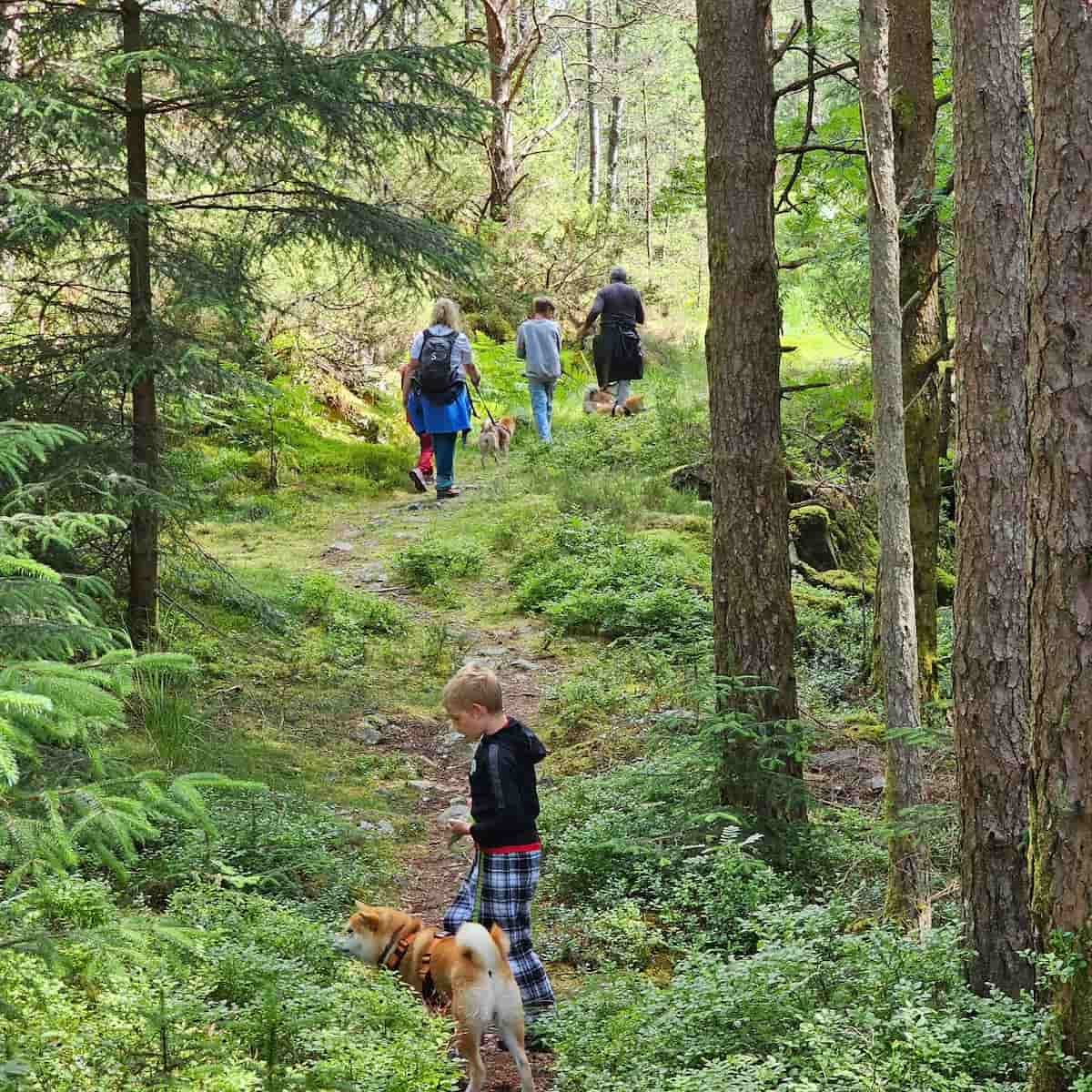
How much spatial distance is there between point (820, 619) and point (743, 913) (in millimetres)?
5174

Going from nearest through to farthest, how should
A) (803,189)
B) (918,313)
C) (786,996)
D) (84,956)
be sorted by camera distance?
(84,956)
(786,996)
(918,313)
(803,189)

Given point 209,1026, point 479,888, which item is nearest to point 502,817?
point 479,888

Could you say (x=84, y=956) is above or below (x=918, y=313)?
below

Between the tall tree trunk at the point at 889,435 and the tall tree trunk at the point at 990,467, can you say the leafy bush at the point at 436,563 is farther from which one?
the tall tree trunk at the point at 990,467

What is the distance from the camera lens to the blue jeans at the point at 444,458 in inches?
567

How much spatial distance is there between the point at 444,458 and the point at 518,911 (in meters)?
10.2

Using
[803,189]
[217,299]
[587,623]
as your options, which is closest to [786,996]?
[217,299]

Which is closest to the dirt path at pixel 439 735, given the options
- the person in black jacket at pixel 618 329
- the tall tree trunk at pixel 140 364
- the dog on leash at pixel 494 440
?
the dog on leash at pixel 494 440

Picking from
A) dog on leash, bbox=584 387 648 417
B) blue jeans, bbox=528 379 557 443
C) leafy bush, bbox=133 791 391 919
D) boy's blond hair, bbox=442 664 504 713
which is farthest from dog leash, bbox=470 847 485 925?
dog on leash, bbox=584 387 648 417

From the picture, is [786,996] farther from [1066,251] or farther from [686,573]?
[686,573]

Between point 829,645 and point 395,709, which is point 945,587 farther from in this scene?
point 395,709

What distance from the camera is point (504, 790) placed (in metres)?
4.76

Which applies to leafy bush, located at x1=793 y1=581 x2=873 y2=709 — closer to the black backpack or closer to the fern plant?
the black backpack

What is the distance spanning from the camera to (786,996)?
4.19 m
